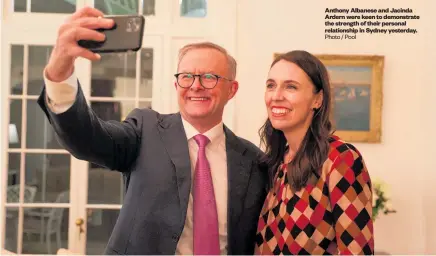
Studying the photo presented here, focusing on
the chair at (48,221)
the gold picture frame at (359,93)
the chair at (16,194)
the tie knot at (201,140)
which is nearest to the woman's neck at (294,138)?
the tie knot at (201,140)

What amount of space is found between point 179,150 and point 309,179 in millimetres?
344

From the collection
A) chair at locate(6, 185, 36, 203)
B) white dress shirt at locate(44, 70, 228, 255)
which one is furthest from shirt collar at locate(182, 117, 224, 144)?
chair at locate(6, 185, 36, 203)

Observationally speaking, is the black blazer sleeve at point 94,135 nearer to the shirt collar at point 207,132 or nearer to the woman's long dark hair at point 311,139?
the shirt collar at point 207,132

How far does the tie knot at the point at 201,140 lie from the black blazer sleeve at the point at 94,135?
0.53ft

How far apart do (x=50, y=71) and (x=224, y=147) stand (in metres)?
0.57

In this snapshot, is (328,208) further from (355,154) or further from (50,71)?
(50,71)

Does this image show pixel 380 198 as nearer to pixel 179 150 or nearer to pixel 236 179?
pixel 236 179

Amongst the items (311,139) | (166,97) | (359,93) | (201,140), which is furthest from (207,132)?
(359,93)

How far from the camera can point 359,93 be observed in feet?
8.49

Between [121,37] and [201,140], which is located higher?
[121,37]

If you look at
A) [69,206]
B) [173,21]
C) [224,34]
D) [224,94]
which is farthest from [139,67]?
[224,94]
